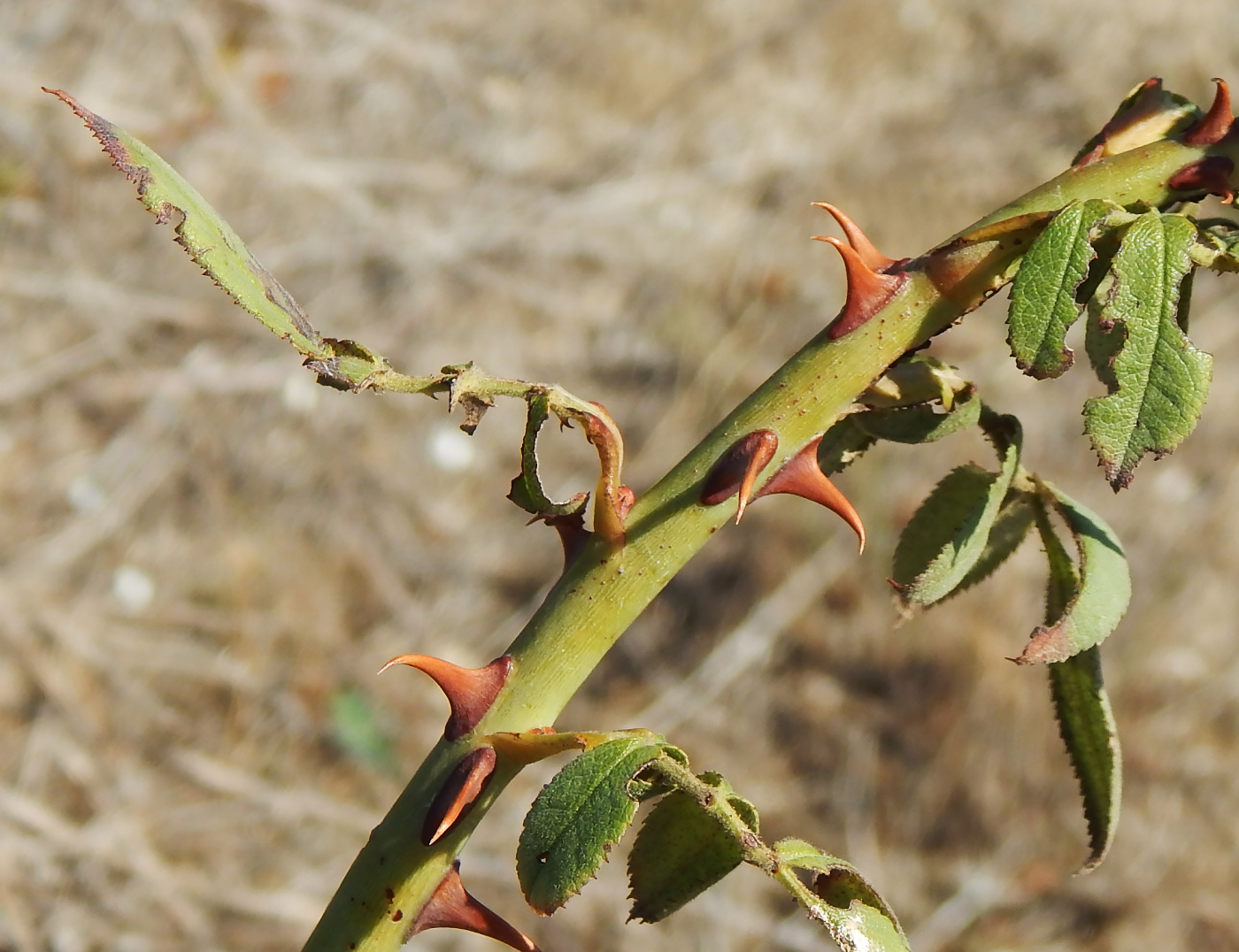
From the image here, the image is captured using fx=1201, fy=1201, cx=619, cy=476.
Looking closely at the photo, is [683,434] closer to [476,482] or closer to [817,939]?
[476,482]

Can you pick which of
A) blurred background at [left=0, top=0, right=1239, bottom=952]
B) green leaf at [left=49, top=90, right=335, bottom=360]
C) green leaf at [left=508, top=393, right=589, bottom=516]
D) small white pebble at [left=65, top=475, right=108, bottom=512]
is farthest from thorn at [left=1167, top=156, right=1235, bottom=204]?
small white pebble at [left=65, top=475, right=108, bottom=512]

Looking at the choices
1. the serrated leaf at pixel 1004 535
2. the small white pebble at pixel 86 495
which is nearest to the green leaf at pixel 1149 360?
the serrated leaf at pixel 1004 535

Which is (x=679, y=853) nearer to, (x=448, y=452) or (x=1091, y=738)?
(x=1091, y=738)

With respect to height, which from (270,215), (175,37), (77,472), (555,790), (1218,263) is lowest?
(555,790)

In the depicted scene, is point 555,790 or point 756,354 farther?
point 756,354

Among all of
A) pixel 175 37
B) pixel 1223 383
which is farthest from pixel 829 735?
pixel 175 37

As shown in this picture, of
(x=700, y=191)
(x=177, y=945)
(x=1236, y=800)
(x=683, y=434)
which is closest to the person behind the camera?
(x=177, y=945)

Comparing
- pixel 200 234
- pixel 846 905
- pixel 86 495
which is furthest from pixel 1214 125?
pixel 86 495

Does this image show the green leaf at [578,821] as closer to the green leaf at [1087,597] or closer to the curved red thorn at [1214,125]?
the green leaf at [1087,597]
